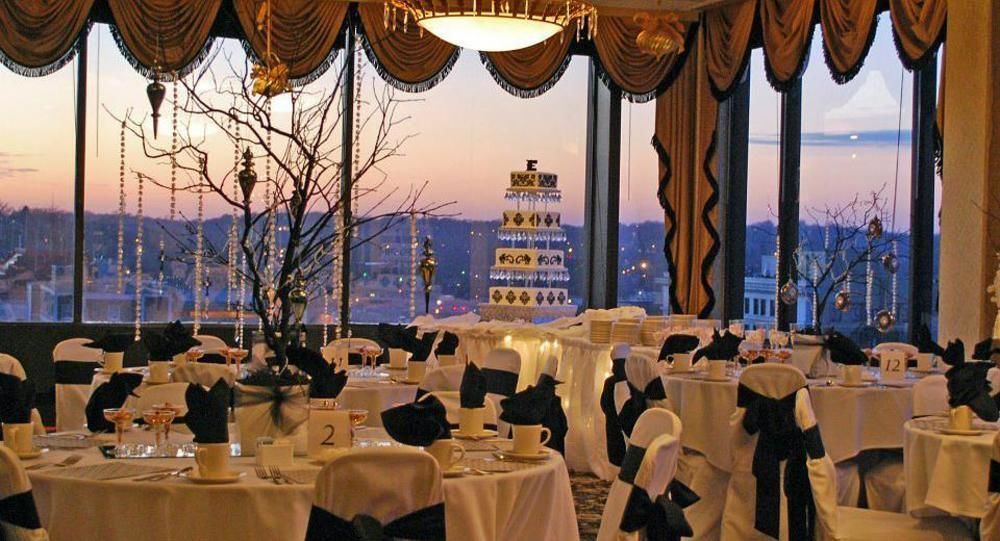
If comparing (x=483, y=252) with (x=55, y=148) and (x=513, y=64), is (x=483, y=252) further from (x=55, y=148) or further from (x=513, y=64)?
(x=55, y=148)

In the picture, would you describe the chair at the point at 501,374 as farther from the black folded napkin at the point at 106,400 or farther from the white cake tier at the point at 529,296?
the white cake tier at the point at 529,296

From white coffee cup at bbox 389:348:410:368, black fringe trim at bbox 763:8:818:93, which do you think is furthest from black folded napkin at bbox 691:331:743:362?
black fringe trim at bbox 763:8:818:93

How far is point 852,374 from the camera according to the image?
6816 millimetres

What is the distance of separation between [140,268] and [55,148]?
1.17 meters

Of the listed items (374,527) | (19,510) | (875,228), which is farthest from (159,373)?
(875,228)

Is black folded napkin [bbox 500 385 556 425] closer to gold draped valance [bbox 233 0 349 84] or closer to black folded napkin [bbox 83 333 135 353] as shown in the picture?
black folded napkin [bbox 83 333 135 353]

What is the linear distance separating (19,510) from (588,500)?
485cm

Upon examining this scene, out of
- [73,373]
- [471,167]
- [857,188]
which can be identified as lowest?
[73,373]

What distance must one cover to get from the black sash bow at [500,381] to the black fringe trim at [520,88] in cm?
529

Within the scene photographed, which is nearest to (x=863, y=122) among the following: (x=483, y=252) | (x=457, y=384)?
(x=483, y=252)

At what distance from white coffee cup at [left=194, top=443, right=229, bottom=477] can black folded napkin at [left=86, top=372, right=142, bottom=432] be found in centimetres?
95

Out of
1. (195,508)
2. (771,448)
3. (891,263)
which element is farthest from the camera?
(891,263)

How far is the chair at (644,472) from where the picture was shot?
3629 millimetres

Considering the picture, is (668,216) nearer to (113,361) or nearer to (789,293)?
(789,293)
